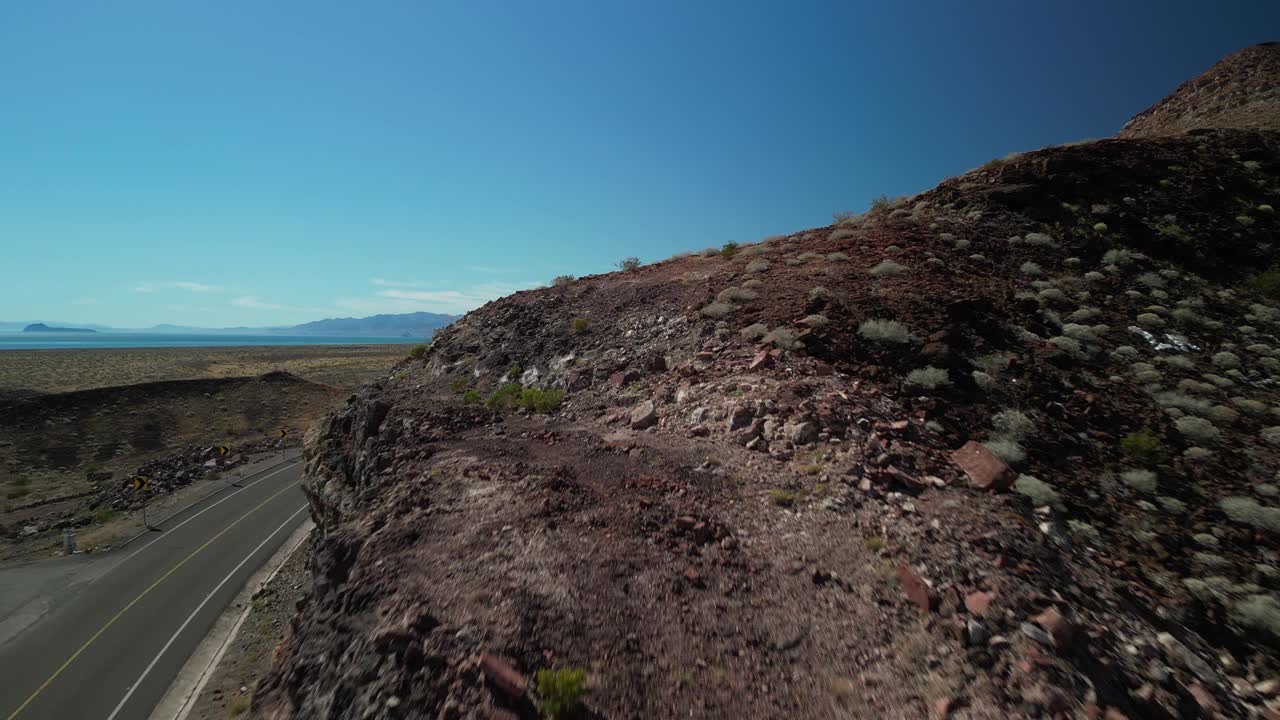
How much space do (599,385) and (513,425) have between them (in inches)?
116

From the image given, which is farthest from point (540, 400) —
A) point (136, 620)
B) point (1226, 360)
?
point (136, 620)

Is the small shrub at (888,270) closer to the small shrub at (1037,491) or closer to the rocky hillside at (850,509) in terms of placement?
the rocky hillside at (850,509)

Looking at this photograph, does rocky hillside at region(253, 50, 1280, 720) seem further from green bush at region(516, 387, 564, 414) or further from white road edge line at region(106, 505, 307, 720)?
white road edge line at region(106, 505, 307, 720)

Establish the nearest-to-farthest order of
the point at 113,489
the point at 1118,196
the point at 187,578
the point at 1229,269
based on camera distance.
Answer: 1. the point at 1229,269
2. the point at 1118,196
3. the point at 187,578
4. the point at 113,489

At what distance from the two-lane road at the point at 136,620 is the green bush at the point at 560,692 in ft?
72.0

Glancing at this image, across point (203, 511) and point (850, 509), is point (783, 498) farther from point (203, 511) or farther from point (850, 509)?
point (203, 511)

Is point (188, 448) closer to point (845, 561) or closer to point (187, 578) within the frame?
point (187, 578)

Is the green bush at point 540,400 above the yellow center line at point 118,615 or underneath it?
above

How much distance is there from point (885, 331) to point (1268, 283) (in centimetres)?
1356

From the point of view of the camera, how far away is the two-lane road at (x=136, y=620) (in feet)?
57.2

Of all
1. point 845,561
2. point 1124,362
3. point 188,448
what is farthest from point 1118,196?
point 188,448

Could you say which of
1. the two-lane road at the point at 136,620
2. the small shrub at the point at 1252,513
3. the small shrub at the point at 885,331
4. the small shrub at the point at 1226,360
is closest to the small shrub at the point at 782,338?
the small shrub at the point at 885,331

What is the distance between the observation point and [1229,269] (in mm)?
16109

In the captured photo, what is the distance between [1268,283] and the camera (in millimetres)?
14914
